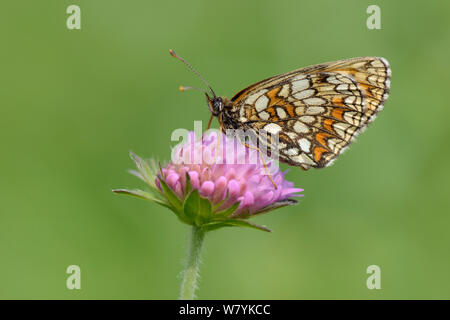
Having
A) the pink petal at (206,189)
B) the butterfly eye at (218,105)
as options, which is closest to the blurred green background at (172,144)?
the butterfly eye at (218,105)

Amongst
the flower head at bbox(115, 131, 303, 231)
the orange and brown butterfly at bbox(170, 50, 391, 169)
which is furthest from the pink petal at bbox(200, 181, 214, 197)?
the orange and brown butterfly at bbox(170, 50, 391, 169)

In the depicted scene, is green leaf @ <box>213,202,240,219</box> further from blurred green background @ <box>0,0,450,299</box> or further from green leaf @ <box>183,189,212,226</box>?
blurred green background @ <box>0,0,450,299</box>

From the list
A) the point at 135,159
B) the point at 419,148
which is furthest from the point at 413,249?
the point at 135,159

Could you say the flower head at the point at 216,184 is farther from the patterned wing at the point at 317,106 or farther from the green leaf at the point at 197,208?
the patterned wing at the point at 317,106

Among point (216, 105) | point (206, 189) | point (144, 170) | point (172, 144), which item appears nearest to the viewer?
point (206, 189)

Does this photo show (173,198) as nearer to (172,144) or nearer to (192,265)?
(192,265)

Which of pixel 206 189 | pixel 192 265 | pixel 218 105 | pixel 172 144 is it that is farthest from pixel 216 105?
pixel 172 144
